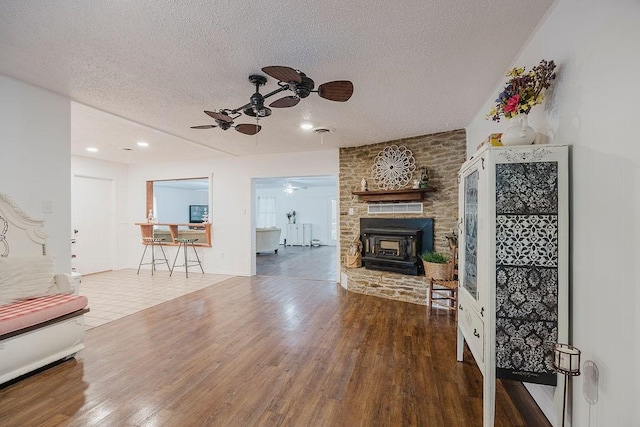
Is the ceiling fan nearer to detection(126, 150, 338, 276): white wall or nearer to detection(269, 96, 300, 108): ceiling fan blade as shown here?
detection(269, 96, 300, 108): ceiling fan blade

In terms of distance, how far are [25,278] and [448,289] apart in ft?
14.5

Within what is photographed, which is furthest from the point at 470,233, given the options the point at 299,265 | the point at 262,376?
the point at 299,265

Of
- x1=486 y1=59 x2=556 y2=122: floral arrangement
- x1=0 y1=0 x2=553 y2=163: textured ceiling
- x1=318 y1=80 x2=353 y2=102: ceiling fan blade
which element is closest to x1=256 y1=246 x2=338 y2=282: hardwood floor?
x1=0 y1=0 x2=553 y2=163: textured ceiling

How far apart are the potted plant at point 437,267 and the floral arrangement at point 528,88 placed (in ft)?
8.15

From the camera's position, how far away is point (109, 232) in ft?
22.7

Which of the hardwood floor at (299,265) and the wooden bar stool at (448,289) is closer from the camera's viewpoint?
the wooden bar stool at (448,289)

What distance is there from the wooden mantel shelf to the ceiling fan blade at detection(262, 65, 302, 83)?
9.77ft

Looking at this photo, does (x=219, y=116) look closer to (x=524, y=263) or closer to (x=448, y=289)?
(x=524, y=263)

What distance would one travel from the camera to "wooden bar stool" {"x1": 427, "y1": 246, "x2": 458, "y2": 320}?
12.0 feet

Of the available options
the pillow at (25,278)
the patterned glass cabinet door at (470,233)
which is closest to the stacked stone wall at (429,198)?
the patterned glass cabinet door at (470,233)

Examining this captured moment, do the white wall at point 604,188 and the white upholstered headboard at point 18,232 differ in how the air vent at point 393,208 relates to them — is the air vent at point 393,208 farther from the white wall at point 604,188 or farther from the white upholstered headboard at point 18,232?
the white upholstered headboard at point 18,232

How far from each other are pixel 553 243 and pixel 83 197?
8025mm

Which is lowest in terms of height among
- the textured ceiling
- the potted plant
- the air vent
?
the potted plant

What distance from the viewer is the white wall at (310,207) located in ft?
38.7
